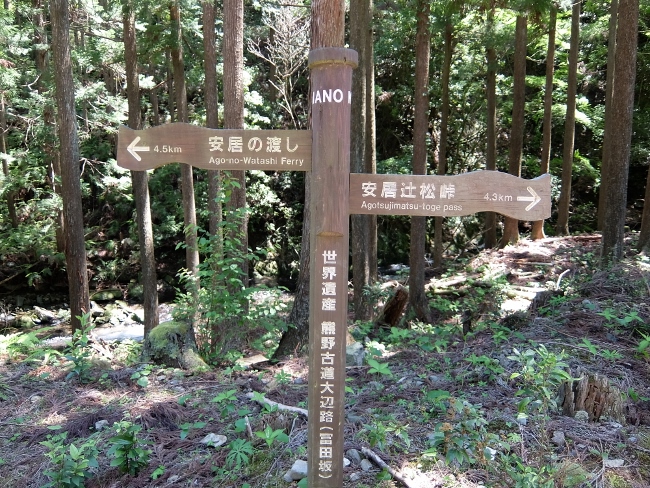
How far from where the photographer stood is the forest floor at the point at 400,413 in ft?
10.9

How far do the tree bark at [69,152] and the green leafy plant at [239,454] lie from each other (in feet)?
24.1

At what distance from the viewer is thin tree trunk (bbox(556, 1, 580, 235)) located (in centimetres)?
1412

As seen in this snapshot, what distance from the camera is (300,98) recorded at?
21.2 metres

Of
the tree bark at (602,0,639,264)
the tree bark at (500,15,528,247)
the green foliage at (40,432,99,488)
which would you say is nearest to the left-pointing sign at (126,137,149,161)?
the green foliage at (40,432,99,488)

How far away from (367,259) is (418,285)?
1.18 metres

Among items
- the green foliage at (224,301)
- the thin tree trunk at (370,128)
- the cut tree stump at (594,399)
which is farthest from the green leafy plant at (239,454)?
the thin tree trunk at (370,128)

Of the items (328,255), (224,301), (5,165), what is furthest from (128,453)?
(5,165)

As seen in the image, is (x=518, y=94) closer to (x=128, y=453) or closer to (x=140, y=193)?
(x=140, y=193)

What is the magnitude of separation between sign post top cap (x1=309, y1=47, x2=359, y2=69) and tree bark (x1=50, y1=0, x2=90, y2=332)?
8.58 metres

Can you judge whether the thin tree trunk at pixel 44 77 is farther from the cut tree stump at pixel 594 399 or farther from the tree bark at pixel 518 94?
the cut tree stump at pixel 594 399

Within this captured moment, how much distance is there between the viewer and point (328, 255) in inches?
111

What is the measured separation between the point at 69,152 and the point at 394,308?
6643 millimetres

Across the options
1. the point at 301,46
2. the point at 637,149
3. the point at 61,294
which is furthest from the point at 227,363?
the point at 637,149

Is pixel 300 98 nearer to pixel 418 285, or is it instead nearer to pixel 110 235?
pixel 110 235
